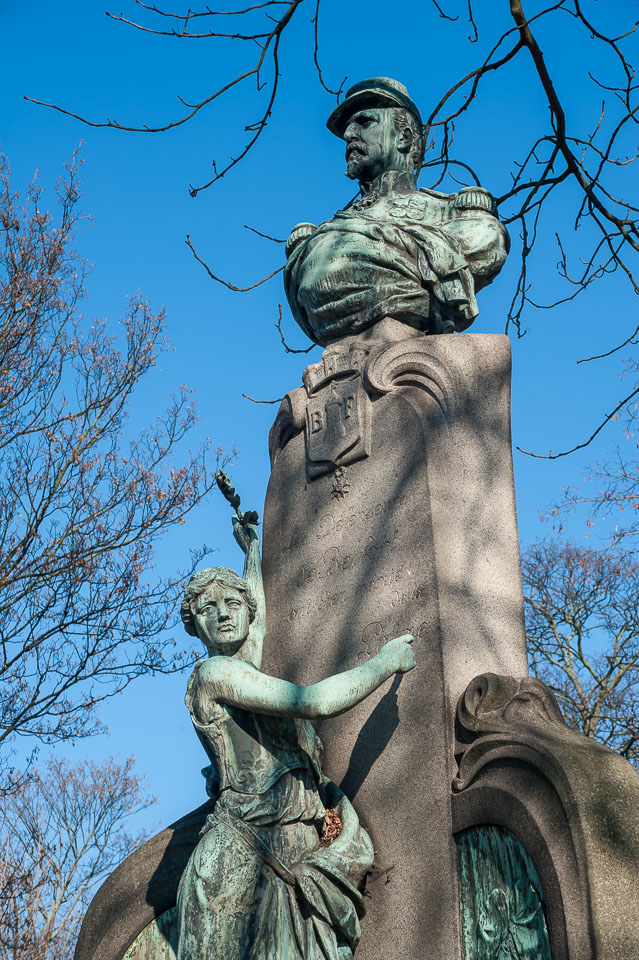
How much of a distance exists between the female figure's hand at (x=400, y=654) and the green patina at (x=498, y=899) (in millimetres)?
584

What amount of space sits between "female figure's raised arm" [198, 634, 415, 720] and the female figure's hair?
255 mm

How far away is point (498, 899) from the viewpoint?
4.03 meters

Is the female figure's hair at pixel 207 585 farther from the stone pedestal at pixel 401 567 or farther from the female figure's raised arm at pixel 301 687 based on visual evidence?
the stone pedestal at pixel 401 567

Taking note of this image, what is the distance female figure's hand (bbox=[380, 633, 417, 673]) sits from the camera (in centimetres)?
442

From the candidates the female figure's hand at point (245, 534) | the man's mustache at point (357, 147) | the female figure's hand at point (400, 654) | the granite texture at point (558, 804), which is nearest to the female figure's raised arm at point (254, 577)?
the female figure's hand at point (245, 534)

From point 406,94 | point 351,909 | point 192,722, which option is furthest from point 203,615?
point 406,94

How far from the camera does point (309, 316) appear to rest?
5.75 meters

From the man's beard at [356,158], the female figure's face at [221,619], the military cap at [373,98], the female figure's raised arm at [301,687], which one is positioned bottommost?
the female figure's raised arm at [301,687]

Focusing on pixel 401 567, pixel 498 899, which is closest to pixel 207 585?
pixel 401 567

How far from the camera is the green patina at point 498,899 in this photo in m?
Answer: 3.88

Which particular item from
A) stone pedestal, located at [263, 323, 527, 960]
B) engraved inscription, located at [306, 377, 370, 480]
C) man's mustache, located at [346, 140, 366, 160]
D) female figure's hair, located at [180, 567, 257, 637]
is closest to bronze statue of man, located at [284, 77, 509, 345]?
man's mustache, located at [346, 140, 366, 160]

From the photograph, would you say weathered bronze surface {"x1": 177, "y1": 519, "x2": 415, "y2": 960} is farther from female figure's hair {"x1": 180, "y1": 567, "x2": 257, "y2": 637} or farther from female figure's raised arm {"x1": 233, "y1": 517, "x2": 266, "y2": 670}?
female figure's raised arm {"x1": 233, "y1": 517, "x2": 266, "y2": 670}

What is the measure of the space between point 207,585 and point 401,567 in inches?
28.6

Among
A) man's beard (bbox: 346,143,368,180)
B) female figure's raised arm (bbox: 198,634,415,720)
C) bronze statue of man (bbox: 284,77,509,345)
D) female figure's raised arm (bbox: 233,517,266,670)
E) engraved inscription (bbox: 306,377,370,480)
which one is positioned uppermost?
man's beard (bbox: 346,143,368,180)
